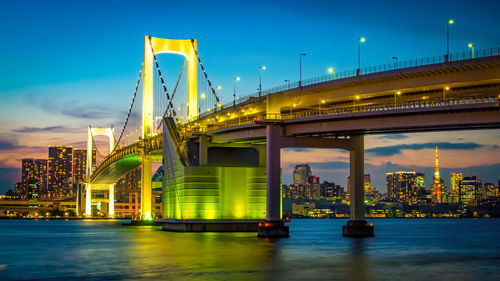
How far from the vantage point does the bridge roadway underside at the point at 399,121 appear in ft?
138

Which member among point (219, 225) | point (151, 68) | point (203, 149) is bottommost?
point (219, 225)

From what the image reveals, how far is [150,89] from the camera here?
100375 millimetres

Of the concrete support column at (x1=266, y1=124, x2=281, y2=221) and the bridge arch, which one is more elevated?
the bridge arch

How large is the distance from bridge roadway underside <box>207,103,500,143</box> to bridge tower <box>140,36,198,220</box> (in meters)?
29.6

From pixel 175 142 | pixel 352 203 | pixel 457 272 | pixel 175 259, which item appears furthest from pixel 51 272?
pixel 175 142

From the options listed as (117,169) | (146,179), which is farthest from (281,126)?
(117,169)

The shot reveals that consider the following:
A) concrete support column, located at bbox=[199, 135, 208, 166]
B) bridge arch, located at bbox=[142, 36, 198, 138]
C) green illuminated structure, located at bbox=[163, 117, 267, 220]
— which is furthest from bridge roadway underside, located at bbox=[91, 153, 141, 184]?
green illuminated structure, located at bbox=[163, 117, 267, 220]

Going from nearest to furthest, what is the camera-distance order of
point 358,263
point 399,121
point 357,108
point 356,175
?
point 358,263
point 399,121
point 357,108
point 356,175

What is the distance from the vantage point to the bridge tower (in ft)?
291

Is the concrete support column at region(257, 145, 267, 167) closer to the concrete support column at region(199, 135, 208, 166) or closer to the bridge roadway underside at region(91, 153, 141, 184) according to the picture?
the concrete support column at region(199, 135, 208, 166)

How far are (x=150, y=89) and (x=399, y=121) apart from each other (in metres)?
59.8

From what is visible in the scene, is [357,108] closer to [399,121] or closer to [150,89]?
[399,121]

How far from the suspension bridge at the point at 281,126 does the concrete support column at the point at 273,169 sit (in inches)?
3.1

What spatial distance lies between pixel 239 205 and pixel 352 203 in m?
13.3
